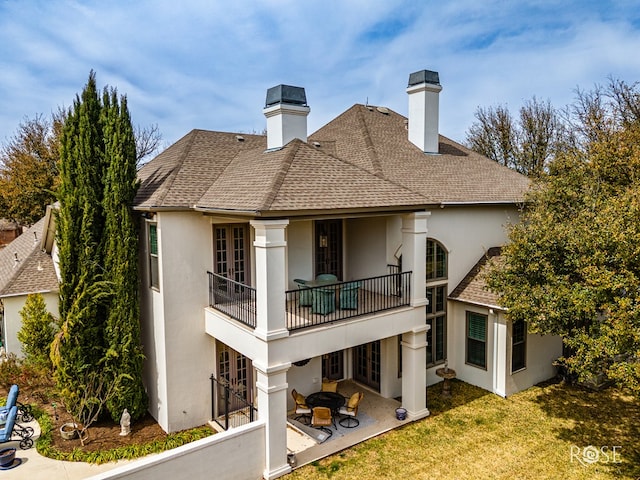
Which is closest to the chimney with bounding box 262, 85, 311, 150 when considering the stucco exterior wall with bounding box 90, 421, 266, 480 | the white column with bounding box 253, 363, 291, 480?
the white column with bounding box 253, 363, 291, 480

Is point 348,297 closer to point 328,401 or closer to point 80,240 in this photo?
point 328,401

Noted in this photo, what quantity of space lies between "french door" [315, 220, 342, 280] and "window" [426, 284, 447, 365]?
3243 mm

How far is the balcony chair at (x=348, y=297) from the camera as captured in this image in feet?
37.2

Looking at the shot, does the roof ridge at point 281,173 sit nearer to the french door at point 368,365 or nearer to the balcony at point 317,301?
the balcony at point 317,301

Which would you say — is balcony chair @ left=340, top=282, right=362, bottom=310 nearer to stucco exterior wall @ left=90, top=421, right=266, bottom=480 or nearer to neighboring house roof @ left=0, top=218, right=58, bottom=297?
stucco exterior wall @ left=90, top=421, right=266, bottom=480

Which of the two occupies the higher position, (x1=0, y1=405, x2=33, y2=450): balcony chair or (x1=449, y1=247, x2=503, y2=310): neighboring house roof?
(x1=449, y1=247, x2=503, y2=310): neighboring house roof

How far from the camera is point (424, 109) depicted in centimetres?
1666

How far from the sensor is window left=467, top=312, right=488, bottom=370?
549 inches

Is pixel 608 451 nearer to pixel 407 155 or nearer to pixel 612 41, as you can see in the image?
pixel 407 155

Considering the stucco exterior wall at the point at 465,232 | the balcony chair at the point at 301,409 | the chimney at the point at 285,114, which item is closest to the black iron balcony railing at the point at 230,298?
the balcony chair at the point at 301,409

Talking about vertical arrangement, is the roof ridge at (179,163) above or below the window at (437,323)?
above

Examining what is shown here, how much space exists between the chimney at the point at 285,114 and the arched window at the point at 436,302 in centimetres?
567

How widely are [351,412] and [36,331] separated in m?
10.7

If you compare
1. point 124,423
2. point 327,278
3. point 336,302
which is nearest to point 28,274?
point 124,423
